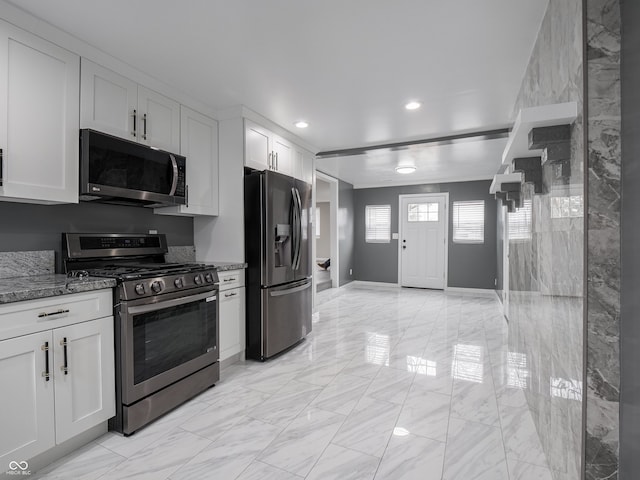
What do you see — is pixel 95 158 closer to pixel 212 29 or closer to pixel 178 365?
pixel 212 29

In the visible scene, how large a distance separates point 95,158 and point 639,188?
8.86ft

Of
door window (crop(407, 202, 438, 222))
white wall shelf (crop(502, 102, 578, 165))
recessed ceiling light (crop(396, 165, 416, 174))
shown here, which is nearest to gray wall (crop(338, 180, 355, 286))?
door window (crop(407, 202, 438, 222))

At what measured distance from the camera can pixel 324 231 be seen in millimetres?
11055

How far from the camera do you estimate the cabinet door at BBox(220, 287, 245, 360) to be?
2.78 meters

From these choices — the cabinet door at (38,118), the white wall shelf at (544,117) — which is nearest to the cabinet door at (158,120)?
the cabinet door at (38,118)

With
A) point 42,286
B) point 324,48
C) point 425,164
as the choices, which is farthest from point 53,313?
point 425,164

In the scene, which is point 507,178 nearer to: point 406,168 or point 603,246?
point 603,246

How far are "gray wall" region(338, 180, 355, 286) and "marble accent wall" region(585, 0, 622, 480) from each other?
5735mm

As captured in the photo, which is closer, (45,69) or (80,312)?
(80,312)

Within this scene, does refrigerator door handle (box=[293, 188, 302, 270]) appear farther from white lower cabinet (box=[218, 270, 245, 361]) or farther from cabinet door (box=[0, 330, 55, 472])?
cabinet door (box=[0, 330, 55, 472])

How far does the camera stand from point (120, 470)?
1.63 m

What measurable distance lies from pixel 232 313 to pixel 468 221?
5500 mm

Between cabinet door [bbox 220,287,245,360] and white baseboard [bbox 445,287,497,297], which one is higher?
cabinet door [bbox 220,287,245,360]

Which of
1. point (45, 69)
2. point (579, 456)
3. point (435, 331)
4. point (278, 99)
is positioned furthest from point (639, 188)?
point (435, 331)
